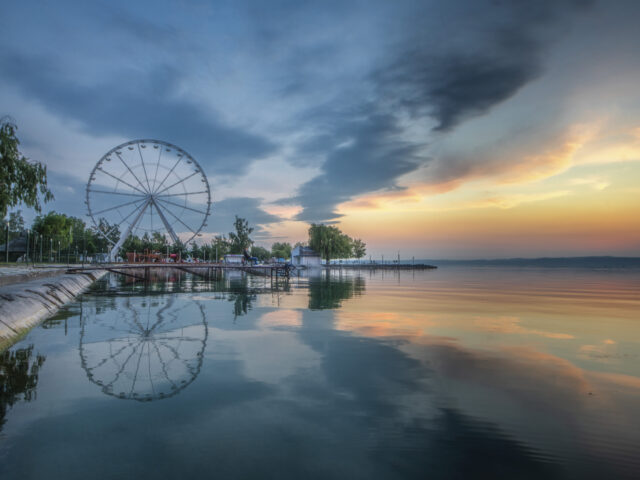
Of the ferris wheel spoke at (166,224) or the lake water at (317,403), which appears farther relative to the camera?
the ferris wheel spoke at (166,224)

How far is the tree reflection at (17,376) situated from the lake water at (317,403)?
0.05m

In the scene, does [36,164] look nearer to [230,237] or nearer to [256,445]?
[256,445]

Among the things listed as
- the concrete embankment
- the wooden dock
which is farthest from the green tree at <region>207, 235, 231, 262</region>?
the concrete embankment

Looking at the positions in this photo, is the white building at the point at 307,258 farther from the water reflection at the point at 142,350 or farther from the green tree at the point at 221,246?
the water reflection at the point at 142,350

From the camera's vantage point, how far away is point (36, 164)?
14.9 meters

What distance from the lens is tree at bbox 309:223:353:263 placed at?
114688 mm

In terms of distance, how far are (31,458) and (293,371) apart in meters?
5.32

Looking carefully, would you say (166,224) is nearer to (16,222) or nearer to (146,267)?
(146,267)

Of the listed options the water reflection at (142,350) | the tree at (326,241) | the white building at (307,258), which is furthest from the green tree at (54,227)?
the water reflection at (142,350)

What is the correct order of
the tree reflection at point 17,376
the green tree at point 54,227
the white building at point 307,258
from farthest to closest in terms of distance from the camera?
the white building at point 307,258
the green tree at point 54,227
the tree reflection at point 17,376

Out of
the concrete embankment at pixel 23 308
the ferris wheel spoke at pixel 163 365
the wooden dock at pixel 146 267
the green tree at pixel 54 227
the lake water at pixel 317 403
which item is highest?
the green tree at pixel 54 227

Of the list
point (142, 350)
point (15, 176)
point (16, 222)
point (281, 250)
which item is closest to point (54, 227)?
point (16, 222)

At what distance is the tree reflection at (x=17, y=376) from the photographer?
729cm

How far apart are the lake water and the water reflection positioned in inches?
2.5
